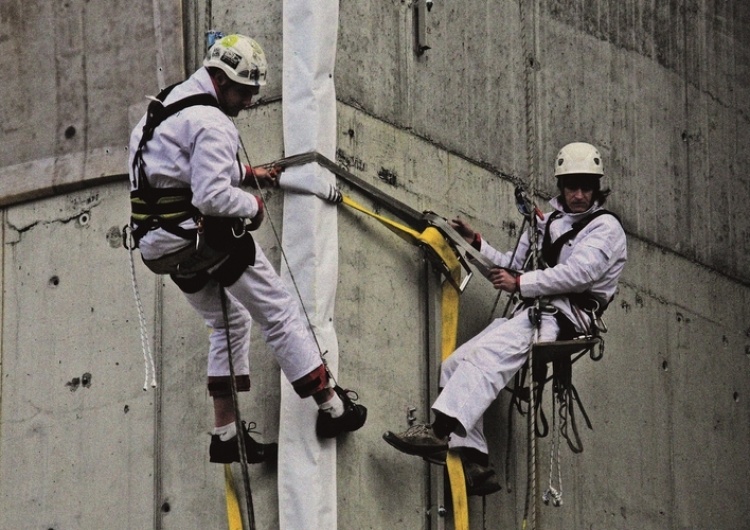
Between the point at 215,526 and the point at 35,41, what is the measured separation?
3.30 metres

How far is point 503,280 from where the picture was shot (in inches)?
415

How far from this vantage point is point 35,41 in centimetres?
1133

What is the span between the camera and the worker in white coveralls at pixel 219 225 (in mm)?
9164

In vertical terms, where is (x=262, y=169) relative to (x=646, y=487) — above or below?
above

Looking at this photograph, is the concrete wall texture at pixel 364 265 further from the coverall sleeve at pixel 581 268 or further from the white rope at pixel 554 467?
the coverall sleeve at pixel 581 268

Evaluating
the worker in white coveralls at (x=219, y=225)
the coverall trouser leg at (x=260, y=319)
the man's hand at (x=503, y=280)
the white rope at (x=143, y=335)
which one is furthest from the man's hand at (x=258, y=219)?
the man's hand at (x=503, y=280)

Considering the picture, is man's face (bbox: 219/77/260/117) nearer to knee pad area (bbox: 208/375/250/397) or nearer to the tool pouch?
the tool pouch

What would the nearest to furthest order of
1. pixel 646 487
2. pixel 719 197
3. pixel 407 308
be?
pixel 407 308, pixel 646 487, pixel 719 197

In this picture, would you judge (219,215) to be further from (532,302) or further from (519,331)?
(532,302)

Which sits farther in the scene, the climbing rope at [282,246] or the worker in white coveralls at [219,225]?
the climbing rope at [282,246]

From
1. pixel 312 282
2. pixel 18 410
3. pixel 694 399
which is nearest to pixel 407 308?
pixel 312 282

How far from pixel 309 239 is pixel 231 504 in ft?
4.88

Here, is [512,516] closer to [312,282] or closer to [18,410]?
[312,282]

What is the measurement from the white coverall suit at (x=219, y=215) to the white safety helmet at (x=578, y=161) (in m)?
2.00
